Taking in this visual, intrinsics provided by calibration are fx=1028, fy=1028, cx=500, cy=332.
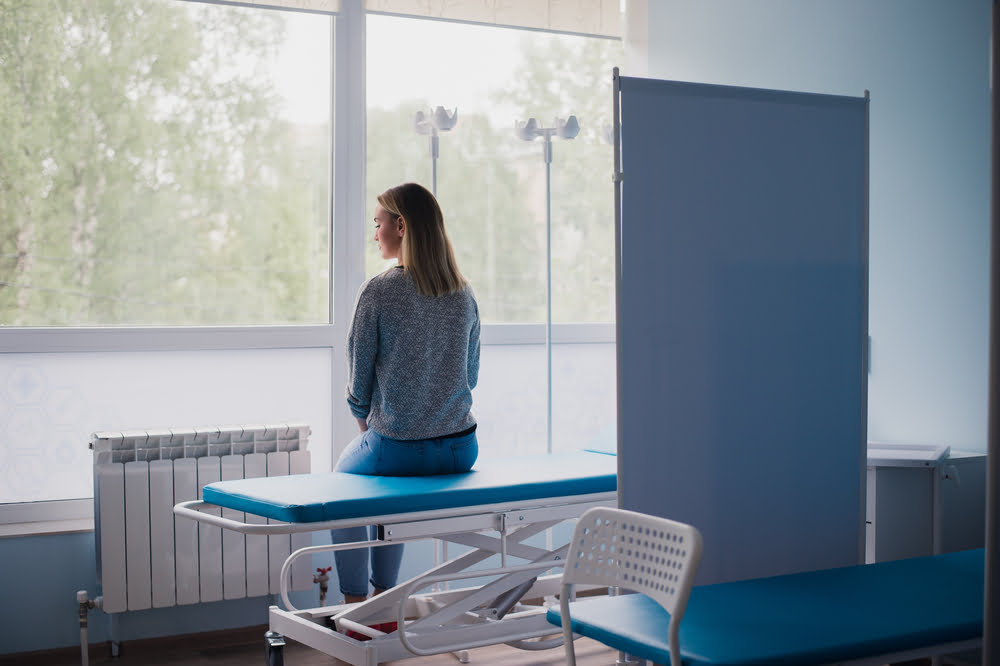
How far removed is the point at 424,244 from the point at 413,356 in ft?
1.09

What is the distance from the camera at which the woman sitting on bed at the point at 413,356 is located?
2953 mm

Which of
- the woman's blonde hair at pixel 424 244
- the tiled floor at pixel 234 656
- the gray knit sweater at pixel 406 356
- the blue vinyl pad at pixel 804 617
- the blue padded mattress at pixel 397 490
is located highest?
the woman's blonde hair at pixel 424 244

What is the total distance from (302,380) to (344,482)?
1.10 m

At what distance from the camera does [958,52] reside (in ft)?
10.3

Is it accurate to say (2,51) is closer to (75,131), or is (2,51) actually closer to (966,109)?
(75,131)

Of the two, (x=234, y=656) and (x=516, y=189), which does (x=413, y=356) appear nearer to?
(x=234, y=656)

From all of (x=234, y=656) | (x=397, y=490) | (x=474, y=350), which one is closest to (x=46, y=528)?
(x=234, y=656)

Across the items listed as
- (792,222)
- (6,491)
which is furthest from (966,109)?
(6,491)

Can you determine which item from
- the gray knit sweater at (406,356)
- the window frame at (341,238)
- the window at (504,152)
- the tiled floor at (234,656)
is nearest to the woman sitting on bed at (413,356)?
the gray knit sweater at (406,356)

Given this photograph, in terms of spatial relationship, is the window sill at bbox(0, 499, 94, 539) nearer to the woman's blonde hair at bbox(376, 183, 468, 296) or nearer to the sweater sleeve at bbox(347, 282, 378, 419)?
the sweater sleeve at bbox(347, 282, 378, 419)

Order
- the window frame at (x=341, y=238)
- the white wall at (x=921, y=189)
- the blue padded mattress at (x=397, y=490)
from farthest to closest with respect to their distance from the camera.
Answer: the window frame at (x=341, y=238) < the white wall at (x=921, y=189) < the blue padded mattress at (x=397, y=490)

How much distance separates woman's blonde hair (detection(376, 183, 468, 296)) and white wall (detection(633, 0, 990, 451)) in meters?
1.43

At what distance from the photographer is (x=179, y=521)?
3416 millimetres

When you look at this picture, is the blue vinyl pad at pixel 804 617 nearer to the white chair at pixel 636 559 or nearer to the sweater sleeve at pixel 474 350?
the white chair at pixel 636 559
